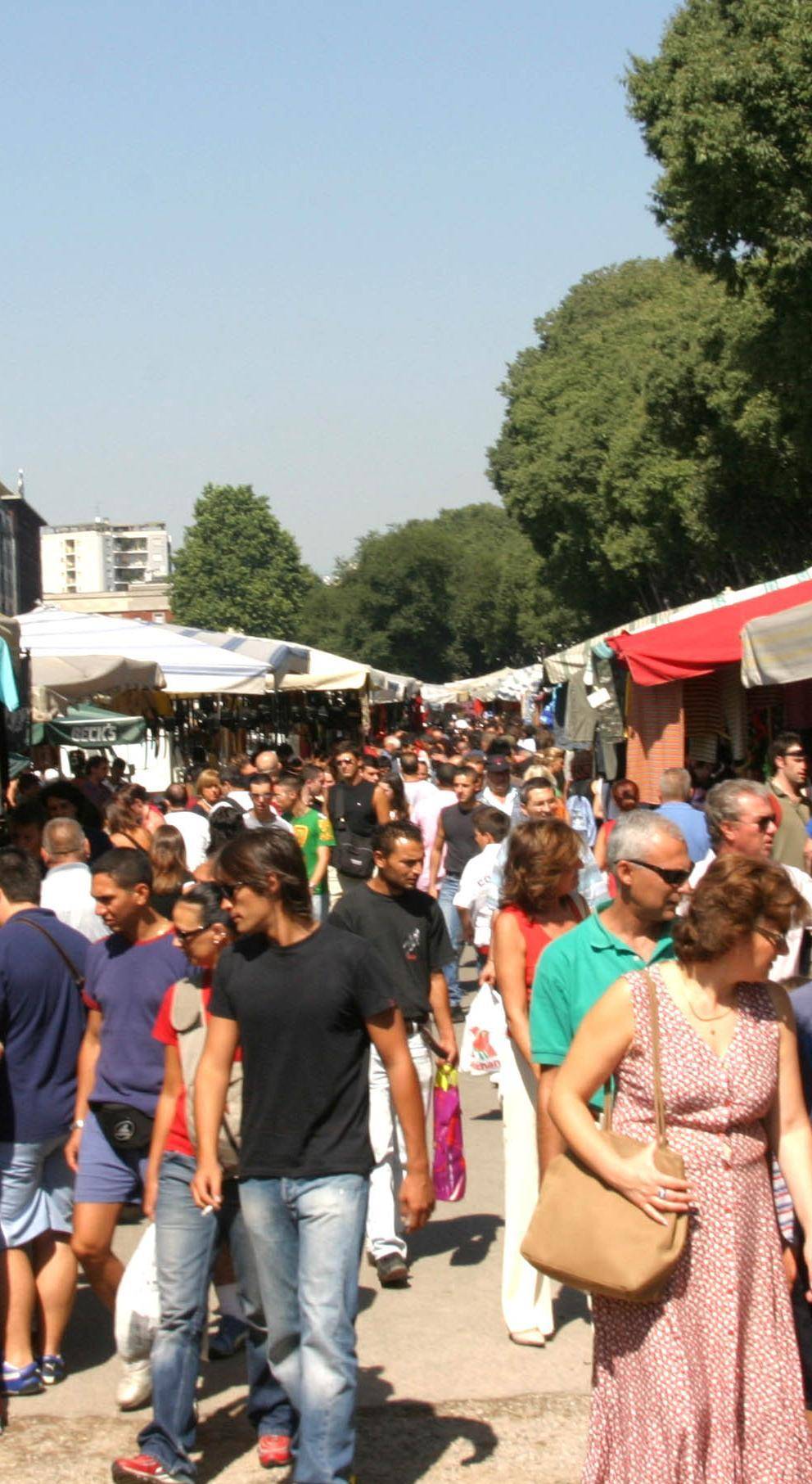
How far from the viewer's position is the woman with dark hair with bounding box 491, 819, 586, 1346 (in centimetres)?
550

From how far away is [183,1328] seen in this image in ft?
14.8

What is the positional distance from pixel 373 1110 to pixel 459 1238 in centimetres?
93

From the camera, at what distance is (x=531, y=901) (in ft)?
18.3

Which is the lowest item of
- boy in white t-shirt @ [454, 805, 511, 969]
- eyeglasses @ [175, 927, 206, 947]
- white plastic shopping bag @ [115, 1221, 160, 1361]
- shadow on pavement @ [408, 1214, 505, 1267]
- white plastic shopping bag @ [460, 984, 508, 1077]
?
shadow on pavement @ [408, 1214, 505, 1267]

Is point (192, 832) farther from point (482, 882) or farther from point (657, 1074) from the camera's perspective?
point (657, 1074)

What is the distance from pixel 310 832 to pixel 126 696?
5.99 meters

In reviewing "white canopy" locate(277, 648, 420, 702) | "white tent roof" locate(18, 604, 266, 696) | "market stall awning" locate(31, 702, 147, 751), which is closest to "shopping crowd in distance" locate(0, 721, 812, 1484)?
"white tent roof" locate(18, 604, 266, 696)

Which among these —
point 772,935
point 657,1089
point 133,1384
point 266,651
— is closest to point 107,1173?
point 133,1384

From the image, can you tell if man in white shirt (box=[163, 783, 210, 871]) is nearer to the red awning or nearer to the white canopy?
the red awning

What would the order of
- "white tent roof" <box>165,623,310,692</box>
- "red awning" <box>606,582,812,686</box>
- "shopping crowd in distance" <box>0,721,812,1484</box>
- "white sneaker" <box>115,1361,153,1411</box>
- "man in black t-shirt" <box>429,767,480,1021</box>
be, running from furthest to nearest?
"white tent roof" <box>165,623,310,692</box> → "red awning" <box>606,582,812,686</box> → "man in black t-shirt" <box>429,767,480,1021</box> → "white sneaker" <box>115,1361,153,1411</box> → "shopping crowd in distance" <box>0,721,812,1484</box>

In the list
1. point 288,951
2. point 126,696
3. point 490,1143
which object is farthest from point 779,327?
point 288,951

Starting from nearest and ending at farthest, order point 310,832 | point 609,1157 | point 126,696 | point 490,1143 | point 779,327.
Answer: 1. point 609,1157
2. point 490,1143
3. point 310,832
4. point 126,696
5. point 779,327

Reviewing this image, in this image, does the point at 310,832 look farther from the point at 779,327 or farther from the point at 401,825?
the point at 779,327

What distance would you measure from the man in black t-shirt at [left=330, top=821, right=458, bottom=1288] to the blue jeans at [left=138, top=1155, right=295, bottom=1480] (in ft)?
5.90
